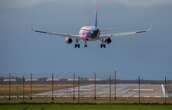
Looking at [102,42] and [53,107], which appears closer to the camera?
[53,107]

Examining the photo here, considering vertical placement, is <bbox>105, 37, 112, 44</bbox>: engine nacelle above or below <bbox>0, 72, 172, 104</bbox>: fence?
above

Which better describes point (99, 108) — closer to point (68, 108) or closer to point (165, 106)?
point (68, 108)

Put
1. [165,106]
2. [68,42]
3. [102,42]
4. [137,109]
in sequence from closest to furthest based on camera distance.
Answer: [137,109] → [165,106] → [102,42] → [68,42]

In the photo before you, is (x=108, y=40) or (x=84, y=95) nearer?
(x=108, y=40)

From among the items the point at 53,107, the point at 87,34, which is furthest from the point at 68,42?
the point at 53,107

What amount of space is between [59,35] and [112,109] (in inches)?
1209

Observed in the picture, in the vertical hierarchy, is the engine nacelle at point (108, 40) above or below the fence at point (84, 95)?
above

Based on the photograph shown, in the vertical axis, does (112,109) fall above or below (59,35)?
below

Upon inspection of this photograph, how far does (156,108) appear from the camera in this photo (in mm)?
61969

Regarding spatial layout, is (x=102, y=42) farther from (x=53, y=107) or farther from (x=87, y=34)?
(x=53, y=107)

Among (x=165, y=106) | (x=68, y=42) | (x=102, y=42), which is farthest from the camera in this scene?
(x=68, y=42)

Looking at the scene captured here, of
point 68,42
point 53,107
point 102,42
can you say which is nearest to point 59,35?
point 68,42

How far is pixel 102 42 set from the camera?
79.4m

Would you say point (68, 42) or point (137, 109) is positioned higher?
point (68, 42)
